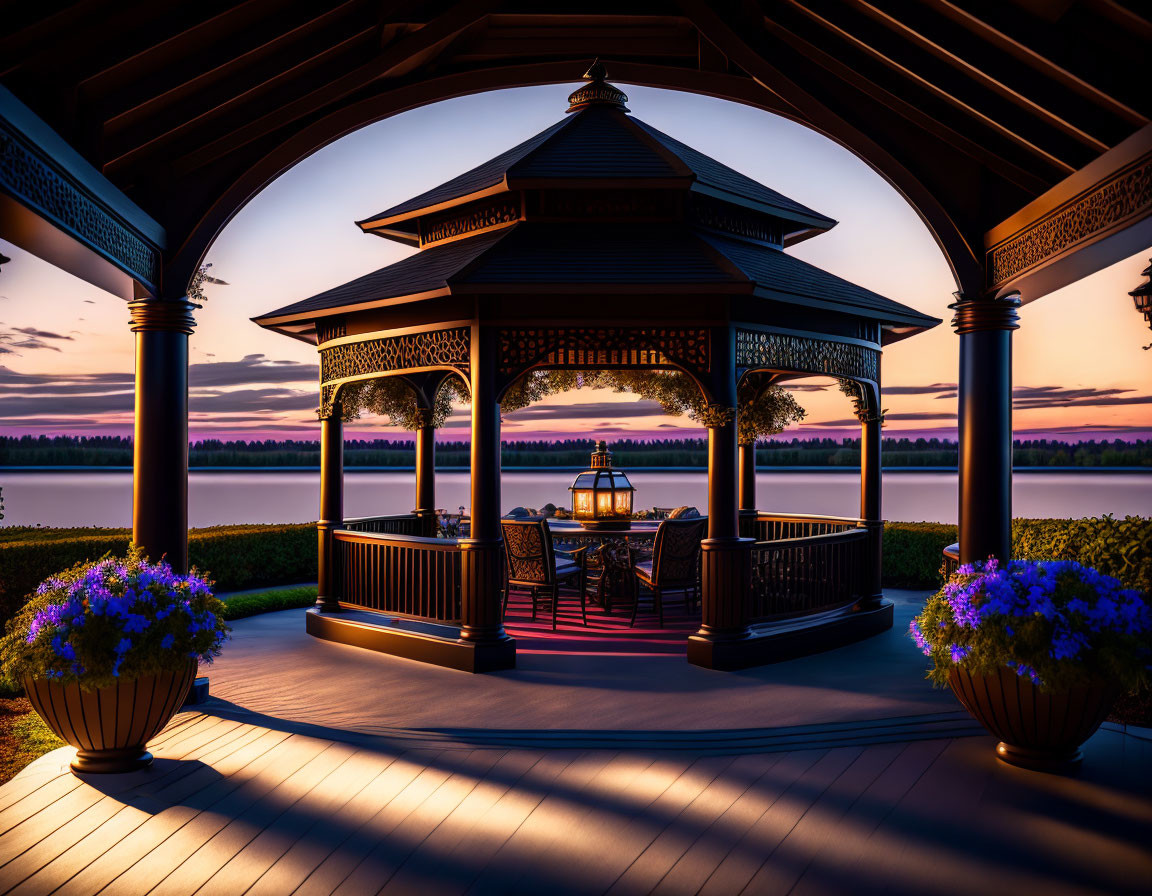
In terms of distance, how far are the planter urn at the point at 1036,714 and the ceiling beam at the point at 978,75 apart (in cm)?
324

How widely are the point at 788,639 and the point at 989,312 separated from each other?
342 centimetres

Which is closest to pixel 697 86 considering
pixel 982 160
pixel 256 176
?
pixel 982 160

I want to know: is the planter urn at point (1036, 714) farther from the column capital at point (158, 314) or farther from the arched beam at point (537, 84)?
the column capital at point (158, 314)

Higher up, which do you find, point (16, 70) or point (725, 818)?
point (16, 70)

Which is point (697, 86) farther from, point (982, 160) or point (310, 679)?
point (310, 679)

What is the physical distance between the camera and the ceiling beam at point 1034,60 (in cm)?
423

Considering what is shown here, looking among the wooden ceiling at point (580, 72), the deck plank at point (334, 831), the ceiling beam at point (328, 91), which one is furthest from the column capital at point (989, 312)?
the deck plank at point (334, 831)

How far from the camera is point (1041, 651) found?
4.12 m

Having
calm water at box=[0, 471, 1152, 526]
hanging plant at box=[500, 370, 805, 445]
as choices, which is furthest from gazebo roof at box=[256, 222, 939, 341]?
calm water at box=[0, 471, 1152, 526]

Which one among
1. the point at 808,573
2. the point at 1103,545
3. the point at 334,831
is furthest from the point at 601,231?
the point at 334,831

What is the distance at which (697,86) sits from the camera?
273 inches

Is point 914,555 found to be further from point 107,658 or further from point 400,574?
point 107,658

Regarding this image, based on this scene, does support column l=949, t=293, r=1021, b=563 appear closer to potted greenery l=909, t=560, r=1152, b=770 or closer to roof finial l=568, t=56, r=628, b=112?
potted greenery l=909, t=560, r=1152, b=770

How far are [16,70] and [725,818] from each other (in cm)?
545
